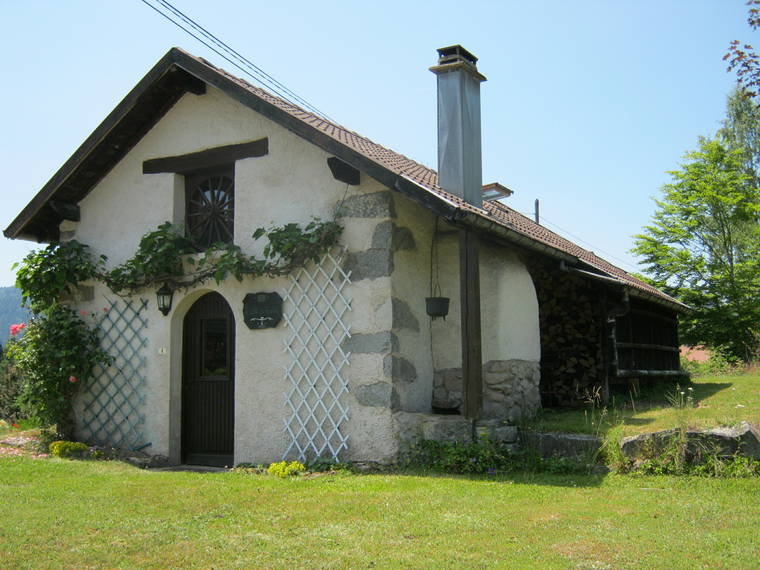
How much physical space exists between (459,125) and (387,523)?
5.59m

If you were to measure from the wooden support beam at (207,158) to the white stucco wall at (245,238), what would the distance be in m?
0.09

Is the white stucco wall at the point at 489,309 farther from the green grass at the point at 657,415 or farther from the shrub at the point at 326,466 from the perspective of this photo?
the shrub at the point at 326,466

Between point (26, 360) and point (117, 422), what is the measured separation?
5.21 feet

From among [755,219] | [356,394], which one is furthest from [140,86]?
[755,219]

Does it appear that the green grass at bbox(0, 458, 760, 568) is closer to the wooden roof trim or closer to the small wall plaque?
the small wall plaque

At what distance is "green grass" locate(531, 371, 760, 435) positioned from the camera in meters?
7.09

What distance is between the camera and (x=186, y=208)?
998 centimetres

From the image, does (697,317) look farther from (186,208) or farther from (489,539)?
(489,539)

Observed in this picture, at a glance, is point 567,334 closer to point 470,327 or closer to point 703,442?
point 470,327

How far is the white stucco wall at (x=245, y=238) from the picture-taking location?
26.4ft

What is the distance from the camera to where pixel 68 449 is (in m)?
9.30

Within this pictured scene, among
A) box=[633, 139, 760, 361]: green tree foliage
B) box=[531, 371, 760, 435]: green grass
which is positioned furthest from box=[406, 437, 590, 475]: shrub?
box=[633, 139, 760, 361]: green tree foliage

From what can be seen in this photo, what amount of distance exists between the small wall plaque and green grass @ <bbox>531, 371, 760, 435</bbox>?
322 cm

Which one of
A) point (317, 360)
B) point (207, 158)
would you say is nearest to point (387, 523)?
point (317, 360)
